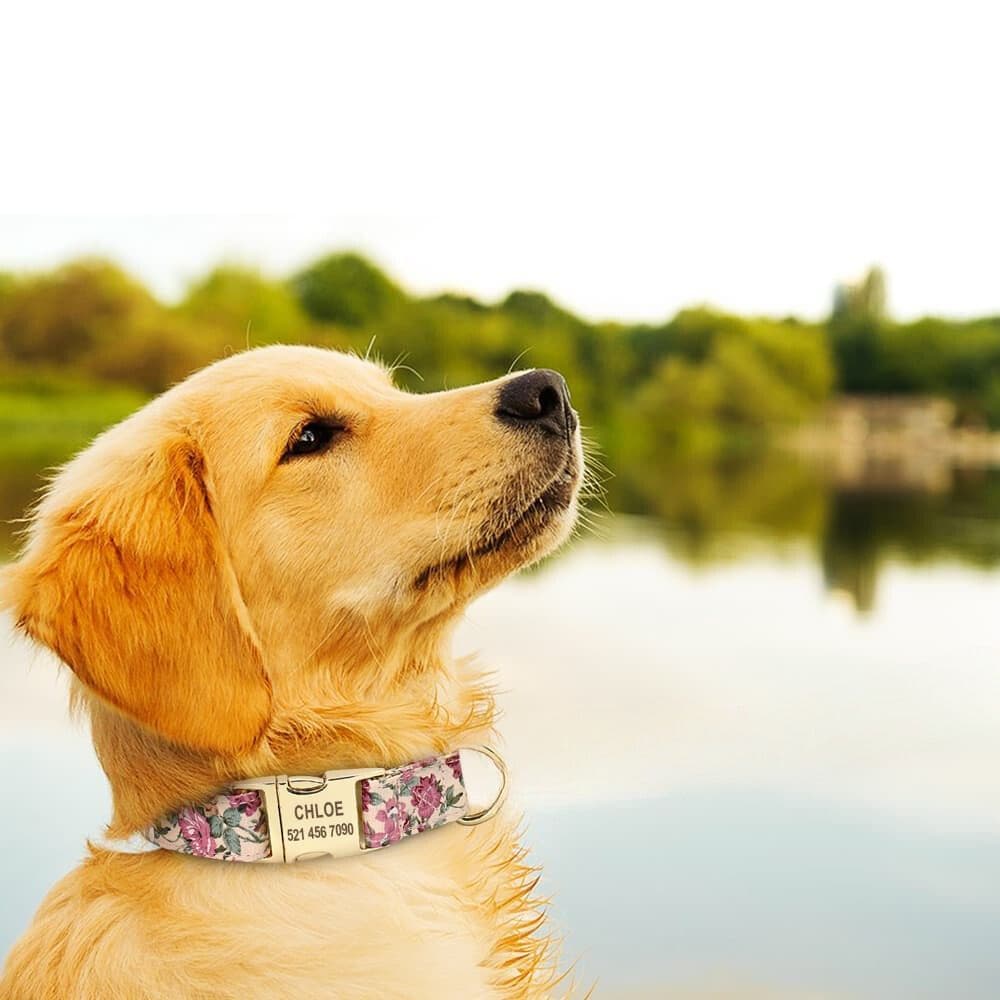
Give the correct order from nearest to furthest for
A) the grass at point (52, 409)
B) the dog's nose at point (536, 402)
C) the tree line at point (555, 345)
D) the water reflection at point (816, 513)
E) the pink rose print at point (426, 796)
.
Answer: the pink rose print at point (426, 796) < the dog's nose at point (536, 402) < the water reflection at point (816, 513) < the grass at point (52, 409) < the tree line at point (555, 345)

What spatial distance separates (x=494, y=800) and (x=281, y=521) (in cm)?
63

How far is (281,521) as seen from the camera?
6.79 feet

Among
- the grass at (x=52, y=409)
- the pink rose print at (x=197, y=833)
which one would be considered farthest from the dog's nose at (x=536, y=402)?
the grass at (x=52, y=409)

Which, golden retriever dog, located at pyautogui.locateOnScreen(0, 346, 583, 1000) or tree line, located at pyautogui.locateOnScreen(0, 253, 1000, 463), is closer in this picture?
golden retriever dog, located at pyautogui.locateOnScreen(0, 346, 583, 1000)

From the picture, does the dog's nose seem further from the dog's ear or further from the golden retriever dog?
the dog's ear

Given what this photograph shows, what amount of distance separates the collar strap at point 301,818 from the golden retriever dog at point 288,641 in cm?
3

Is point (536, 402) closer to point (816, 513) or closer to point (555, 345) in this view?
point (816, 513)

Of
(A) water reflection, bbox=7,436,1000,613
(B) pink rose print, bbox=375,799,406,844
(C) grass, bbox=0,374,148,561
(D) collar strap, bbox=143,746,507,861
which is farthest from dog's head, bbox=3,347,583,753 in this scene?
(C) grass, bbox=0,374,148,561

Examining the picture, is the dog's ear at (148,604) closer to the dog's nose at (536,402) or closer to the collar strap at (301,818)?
the collar strap at (301,818)

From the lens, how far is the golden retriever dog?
5.88 feet

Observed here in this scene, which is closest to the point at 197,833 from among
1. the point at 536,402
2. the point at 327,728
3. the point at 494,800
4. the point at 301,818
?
the point at 301,818

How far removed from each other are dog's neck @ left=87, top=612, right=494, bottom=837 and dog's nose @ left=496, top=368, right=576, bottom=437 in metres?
0.42

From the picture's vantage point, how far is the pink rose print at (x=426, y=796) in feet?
6.31

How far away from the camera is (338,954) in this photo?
5.87 ft
